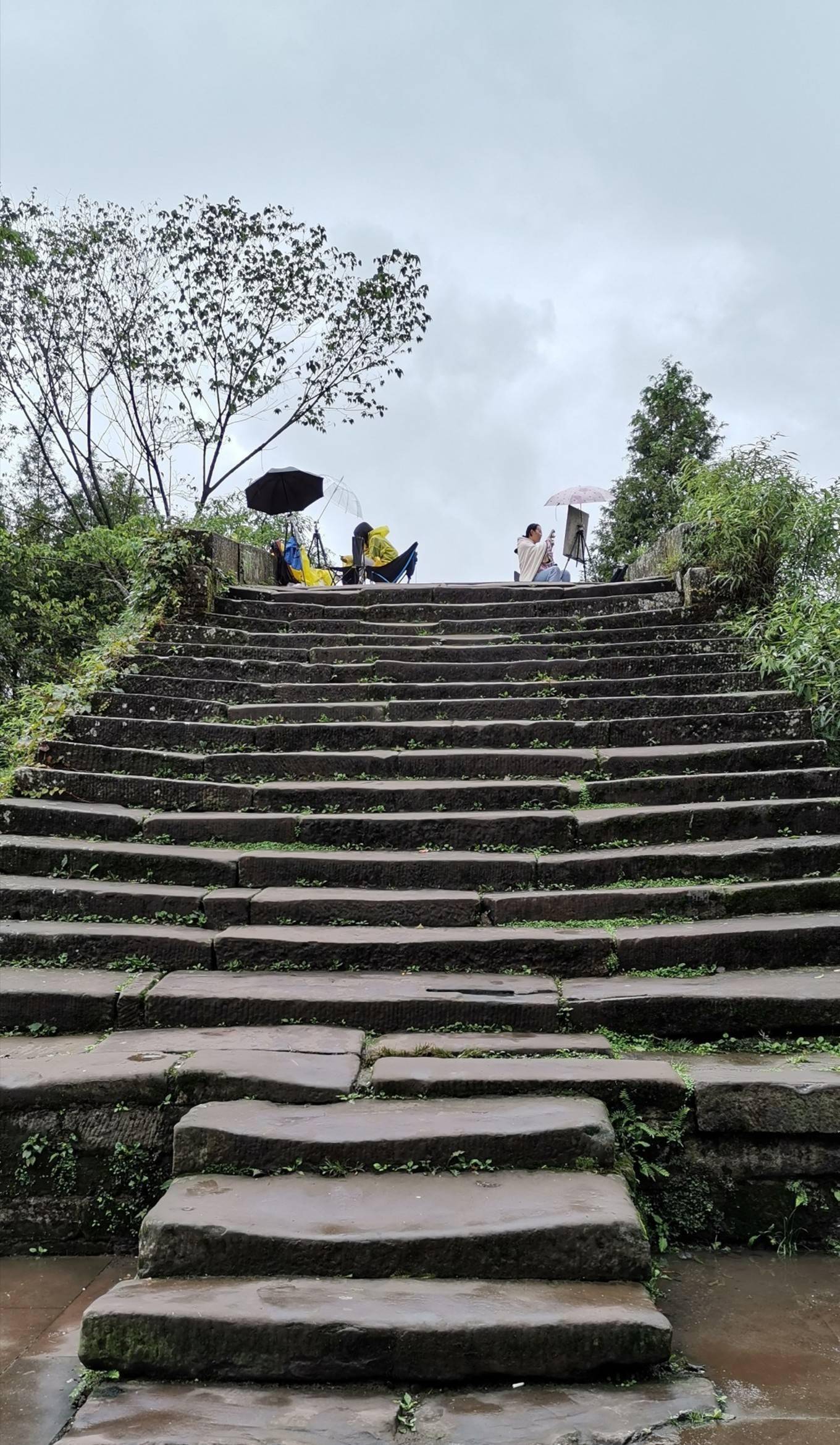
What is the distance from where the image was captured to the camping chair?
12016 millimetres

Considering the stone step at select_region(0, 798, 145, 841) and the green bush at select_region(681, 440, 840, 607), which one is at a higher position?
the green bush at select_region(681, 440, 840, 607)

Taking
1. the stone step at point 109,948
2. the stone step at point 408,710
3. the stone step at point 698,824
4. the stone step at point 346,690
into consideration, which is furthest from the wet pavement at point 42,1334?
the stone step at point 346,690

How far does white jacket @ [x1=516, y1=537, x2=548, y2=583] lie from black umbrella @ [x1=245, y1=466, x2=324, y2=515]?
2.90 metres

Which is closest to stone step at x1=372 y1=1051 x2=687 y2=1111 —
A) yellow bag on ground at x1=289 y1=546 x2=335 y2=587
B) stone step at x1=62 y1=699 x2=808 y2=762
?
stone step at x1=62 y1=699 x2=808 y2=762

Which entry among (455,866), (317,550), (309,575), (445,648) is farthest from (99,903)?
(317,550)

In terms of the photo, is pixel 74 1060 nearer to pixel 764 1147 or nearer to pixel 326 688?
pixel 764 1147

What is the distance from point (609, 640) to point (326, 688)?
1.98 m

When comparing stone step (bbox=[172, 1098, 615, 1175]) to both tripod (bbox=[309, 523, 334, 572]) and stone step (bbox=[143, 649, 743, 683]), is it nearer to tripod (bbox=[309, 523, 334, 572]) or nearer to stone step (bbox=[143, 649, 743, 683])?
stone step (bbox=[143, 649, 743, 683])

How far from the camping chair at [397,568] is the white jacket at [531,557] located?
4.61 ft

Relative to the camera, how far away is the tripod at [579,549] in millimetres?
14188

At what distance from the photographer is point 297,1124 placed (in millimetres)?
2758

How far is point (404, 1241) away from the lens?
93.1 inches

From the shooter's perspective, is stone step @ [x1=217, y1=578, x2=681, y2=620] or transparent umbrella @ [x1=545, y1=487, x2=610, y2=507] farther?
transparent umbrella @ [x1=545, y1=487, x2=610, y2=507]

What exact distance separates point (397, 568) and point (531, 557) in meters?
1.74
